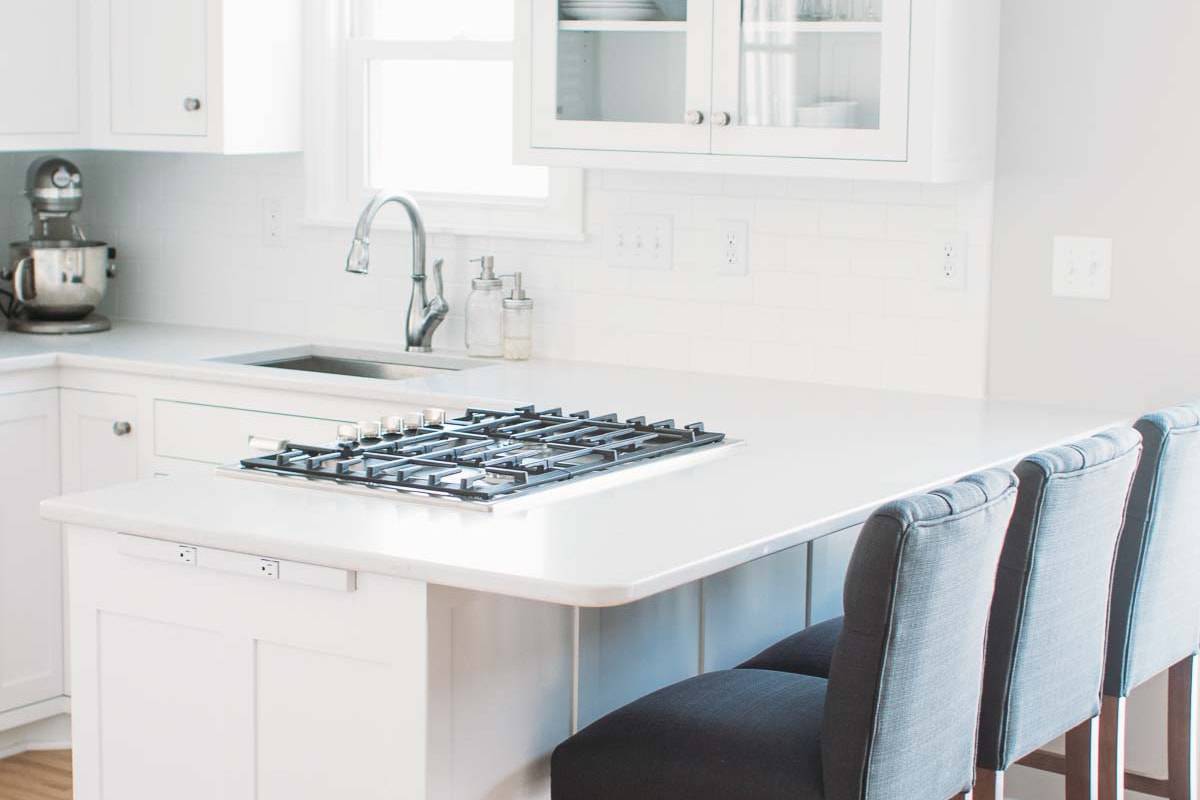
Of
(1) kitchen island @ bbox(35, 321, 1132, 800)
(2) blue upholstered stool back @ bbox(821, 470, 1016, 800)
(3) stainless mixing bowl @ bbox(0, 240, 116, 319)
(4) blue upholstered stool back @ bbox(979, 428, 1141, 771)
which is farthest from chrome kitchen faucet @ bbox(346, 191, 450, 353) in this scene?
(2) blue upholstered stool back @ bbox(821, 470, 1016, 800)

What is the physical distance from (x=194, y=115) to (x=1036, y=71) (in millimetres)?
1995

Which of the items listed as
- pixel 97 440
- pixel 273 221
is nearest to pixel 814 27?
pixel 273 221

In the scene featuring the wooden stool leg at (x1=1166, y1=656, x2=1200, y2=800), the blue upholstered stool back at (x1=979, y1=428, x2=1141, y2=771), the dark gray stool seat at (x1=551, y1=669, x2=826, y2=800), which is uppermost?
the blue upholstered stool back at (x1=979, y1=428, x2=1141, y2=771)

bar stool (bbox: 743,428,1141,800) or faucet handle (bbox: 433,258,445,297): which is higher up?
faucet handle (bbox: 433,258,445,297)

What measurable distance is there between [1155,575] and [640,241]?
1525 millimetres

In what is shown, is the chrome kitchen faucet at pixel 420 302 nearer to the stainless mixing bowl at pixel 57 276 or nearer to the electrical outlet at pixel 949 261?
the stainless mixing bowl at pixel 57 276

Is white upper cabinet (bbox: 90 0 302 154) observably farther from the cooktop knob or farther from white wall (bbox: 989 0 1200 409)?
white wall (bbox: 989 0 1200 409)

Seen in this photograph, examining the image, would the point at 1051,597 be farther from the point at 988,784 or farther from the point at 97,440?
the point at 97,440

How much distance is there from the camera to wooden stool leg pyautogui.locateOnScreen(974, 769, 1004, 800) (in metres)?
2.47

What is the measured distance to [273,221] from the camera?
4.42 m

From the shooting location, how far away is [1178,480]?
276 cm

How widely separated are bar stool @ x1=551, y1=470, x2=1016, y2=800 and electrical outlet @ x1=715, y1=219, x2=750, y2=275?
5.13 feet

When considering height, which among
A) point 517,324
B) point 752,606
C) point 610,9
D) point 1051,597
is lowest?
point 752,606

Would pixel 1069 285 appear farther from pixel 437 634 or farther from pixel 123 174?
pixel 123 174
